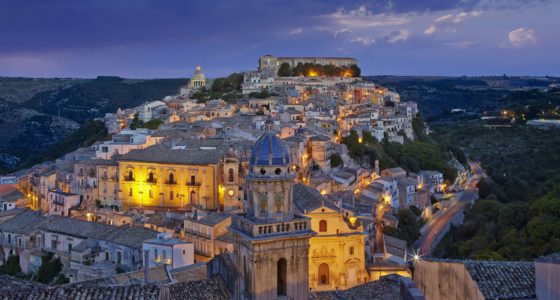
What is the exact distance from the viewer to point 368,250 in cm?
3400

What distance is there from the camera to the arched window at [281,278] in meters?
15.9

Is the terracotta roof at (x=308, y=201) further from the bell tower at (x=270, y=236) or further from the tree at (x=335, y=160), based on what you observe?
the tree at (x=335, y=160)

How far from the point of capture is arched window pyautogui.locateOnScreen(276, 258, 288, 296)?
15.9 m

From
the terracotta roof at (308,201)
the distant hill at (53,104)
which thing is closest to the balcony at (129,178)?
the terracotta roof at (308,201)

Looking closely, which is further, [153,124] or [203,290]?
[153,124]

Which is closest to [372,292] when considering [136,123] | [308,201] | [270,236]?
[270,236]

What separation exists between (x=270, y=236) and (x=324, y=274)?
1400cm

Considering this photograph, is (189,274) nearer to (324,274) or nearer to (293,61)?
(324,274)

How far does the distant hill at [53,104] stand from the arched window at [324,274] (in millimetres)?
57459

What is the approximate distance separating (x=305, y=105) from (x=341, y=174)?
18856mm

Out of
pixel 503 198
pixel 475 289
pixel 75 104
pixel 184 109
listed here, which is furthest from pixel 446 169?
pixel 75 104

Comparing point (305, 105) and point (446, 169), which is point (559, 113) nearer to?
point (446, 169)

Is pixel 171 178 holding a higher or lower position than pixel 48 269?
higher

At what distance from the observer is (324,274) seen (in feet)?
94.5
